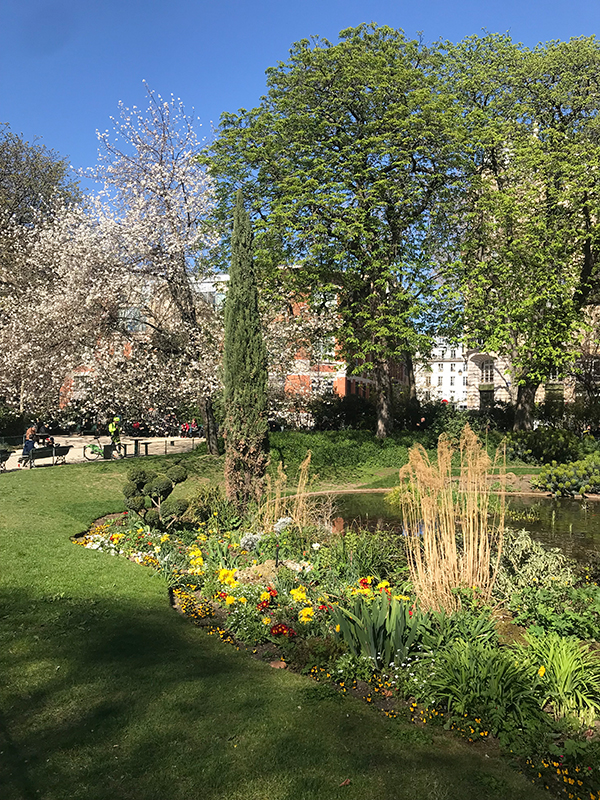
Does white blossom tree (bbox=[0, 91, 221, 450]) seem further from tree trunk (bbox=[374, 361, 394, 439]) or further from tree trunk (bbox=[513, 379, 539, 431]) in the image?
tree trunk (bbox=[513, 379, 539, 431])

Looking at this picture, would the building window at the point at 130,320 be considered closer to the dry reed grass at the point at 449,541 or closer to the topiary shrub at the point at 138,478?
the topiary shrub at the point at 138,478

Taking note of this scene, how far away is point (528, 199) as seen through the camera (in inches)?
811

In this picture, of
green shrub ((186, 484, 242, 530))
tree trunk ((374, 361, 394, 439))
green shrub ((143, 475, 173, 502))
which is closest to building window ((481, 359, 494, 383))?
tree trunk ((374, 361, 394, 439))

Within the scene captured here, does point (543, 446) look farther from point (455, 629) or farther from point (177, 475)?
point (455, 629)

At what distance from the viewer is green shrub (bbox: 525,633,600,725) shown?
14.0 ft

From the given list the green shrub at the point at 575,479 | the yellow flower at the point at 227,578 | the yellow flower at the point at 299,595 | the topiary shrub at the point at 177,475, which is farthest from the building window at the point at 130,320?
the yellow flower at the point at 299,595

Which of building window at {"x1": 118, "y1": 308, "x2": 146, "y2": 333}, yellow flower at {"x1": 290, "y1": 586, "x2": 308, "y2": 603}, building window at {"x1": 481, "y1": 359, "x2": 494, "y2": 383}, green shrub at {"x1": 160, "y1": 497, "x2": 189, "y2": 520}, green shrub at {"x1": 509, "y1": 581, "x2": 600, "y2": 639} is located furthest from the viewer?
building window at {"x1": 481, "y1": 359, "x2": 494, "y2": 383}

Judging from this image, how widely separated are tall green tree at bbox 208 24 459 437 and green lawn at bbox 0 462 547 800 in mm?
14542

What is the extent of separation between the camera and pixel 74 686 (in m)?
4.54

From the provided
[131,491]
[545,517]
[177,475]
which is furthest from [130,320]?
[545,517]

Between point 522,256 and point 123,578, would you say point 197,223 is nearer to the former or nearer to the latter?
point 522,256

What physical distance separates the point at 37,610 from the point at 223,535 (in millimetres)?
3252

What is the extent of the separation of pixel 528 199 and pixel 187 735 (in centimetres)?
2078

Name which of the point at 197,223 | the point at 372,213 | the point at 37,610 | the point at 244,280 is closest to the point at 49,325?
the point at 197,223
